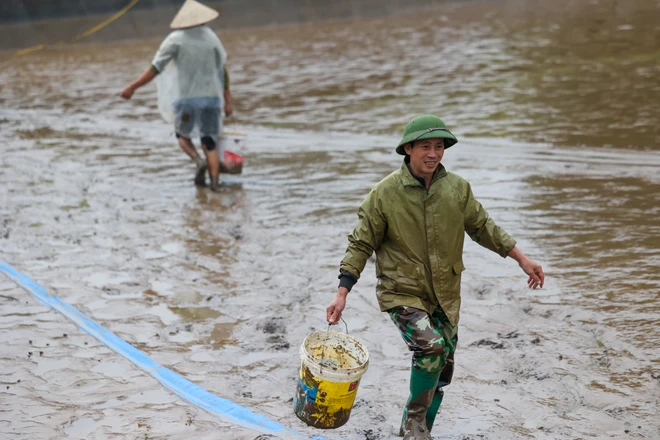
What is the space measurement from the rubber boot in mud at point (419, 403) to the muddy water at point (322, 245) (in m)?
0.24

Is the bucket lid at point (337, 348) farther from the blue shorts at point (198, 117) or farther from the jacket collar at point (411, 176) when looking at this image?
the blue shorts at point (198, 117)

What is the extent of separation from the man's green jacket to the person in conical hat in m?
5.01

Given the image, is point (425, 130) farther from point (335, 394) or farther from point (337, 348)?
point (335, 394)

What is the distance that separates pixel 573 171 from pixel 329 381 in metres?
5.47

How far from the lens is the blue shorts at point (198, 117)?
28.6ft

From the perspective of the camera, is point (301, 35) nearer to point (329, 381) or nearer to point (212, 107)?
point (212, 107)

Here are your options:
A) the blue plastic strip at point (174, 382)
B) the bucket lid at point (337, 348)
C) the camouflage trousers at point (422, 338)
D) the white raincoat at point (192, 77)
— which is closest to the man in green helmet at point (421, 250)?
the camouflage trousers at point (422, 338)

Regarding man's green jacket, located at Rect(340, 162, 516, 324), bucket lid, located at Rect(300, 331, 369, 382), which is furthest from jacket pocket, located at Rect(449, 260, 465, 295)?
bucket lid, located at Rect(300, 331, 369, 382)

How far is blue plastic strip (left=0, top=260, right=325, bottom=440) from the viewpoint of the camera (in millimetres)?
4340

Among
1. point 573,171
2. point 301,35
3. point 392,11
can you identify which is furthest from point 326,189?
point 392,11

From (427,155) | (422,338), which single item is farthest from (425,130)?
(422,338)

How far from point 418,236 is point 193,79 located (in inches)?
206

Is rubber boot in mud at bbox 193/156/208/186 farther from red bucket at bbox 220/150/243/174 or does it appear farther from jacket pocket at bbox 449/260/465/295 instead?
jacket pocket at bbox 449/260/465/295

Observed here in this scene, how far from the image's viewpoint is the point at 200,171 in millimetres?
9023
